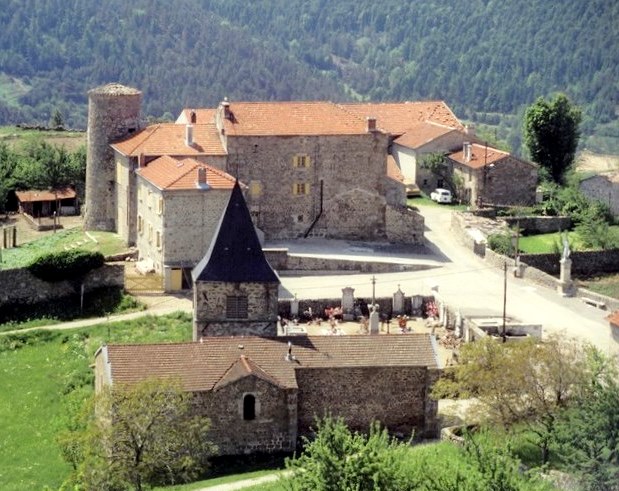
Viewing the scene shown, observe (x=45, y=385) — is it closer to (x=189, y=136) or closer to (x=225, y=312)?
(x=225, y=312)

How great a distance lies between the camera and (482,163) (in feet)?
249

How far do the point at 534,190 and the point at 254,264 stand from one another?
1252 inches

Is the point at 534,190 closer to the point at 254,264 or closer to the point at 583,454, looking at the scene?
the point at 254,264

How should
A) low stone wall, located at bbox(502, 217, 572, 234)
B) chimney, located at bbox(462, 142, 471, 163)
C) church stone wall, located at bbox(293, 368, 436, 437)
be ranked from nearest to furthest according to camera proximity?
1. church stone wall, located at bbox(293, 368, 436, 437)
2. low stone wall, located at bbox(502, 217, 572, 234)
3. chimney, located at bbox(462, 142, 471, 163)

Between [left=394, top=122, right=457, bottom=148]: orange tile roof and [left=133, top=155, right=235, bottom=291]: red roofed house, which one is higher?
[left=394, top=122, right=457, bottom=148]: orange tile roof

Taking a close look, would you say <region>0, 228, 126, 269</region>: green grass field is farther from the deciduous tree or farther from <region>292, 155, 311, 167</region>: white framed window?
the deciduous tree

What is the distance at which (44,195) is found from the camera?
7444 centimetres

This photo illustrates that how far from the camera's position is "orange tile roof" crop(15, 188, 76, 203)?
243ft

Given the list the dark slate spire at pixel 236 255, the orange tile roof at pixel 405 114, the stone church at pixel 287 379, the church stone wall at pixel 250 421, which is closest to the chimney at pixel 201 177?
the dark slate spire at pixel 236 255

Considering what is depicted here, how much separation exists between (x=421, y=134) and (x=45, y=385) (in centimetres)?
3513

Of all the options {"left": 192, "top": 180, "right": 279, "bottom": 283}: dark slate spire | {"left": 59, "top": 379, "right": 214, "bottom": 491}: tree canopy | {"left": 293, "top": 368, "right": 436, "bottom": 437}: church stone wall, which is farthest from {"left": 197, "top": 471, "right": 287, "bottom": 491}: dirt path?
{"left": 192, "top": 180, "right": 279, "bottom": 283}: dark slate spire

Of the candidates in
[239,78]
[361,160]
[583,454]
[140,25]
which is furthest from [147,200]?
[140,25]

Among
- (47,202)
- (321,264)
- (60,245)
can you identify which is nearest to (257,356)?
(321,264)

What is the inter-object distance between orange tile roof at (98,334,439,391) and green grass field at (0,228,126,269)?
17357 mm
